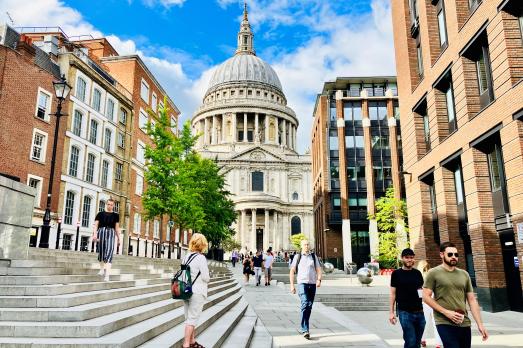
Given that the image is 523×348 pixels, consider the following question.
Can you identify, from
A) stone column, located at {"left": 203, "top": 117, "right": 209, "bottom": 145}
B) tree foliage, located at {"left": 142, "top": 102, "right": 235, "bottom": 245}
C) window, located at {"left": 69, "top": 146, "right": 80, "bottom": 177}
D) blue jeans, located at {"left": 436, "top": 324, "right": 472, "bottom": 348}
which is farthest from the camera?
stone column, located at {"left": 203, "top": 117, "right": 209, "bottom": 145}

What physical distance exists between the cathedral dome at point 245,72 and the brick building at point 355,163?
63325mm

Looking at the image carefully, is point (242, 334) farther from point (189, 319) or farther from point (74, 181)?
point (74, 181)

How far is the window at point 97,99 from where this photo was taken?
2869cm

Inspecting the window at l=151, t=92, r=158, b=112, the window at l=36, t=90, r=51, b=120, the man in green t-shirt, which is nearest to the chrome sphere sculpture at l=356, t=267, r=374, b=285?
the man in green t-shirt

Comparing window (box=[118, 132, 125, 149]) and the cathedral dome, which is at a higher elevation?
the cathedral dome

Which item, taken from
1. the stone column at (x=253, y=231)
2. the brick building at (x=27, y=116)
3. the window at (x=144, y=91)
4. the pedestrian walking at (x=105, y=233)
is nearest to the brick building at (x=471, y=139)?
the pedestrian walking at (x=105, y=233)

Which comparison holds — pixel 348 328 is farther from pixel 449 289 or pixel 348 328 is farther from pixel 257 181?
pixel 257 181

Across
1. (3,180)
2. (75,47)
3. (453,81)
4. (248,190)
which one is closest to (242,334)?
(3,180)

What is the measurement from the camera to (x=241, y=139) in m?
98.2

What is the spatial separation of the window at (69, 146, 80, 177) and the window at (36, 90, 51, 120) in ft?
10.1

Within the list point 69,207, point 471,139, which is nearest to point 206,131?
point 69,207

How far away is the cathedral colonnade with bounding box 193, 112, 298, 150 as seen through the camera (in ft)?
317

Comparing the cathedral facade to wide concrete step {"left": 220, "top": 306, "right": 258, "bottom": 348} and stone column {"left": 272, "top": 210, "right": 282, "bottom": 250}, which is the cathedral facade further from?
wide concrete step {"left": 220, "top": 306, "right": 258, "bottom": 348}

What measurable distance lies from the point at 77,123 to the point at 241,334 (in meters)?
23.4
